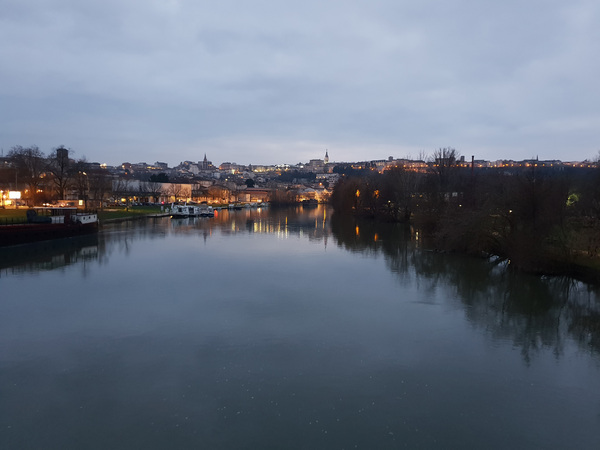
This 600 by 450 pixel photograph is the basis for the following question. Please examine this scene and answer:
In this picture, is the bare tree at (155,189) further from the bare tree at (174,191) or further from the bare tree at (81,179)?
the bare tree at (81,179)

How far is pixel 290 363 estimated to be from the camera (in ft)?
22.9

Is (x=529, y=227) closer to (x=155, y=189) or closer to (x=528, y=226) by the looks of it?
(x=528, y=226)

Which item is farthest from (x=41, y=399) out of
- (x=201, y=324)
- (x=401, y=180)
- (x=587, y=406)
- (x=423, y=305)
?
(x=401, y=180)

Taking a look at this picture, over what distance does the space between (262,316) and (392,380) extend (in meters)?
3.72

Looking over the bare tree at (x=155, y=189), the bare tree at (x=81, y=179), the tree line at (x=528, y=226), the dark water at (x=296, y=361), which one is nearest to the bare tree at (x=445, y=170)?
the tree line at (x=528, y=226)

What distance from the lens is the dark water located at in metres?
5.15

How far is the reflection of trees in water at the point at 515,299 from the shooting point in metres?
8.80

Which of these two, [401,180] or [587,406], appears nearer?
[587,406]

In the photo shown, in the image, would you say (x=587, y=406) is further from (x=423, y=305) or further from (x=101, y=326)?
(x=101, y=326)

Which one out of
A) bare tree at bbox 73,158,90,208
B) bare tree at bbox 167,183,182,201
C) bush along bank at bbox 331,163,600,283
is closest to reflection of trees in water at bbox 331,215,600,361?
bush along bank at bbox 331,163,600,283

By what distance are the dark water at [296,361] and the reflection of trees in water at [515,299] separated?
0.06m

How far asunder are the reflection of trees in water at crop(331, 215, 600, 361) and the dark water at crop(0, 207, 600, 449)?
0.06 metres

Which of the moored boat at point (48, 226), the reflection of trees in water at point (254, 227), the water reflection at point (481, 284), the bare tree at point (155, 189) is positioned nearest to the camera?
the water reflection at point (481, 284)

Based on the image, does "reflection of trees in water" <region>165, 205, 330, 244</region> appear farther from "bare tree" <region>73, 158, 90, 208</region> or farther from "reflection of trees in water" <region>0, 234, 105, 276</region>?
"bare tree" <region>73, 158, 90, 208</region>
